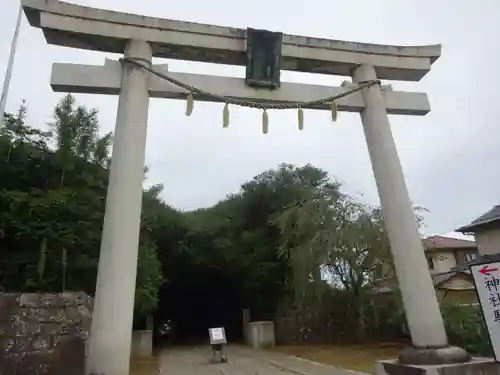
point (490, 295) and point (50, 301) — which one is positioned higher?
point (50, 301)

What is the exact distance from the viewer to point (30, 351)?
5.57 meters

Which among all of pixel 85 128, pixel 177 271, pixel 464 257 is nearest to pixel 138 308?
pixel 85 128

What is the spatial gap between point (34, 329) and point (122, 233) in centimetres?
239

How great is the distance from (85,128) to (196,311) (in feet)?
46.6

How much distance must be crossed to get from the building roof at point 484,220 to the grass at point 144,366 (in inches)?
462

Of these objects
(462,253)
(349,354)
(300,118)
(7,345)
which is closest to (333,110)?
(300,118)

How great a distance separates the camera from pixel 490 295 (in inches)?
172

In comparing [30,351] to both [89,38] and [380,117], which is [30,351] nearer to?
[89,38]

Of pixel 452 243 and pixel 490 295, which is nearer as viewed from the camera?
pixel 490 295

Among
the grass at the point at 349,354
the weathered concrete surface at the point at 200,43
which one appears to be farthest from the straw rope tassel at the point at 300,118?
the grass at the point at 349,354

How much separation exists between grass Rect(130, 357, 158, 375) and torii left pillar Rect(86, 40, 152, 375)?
20.9ft

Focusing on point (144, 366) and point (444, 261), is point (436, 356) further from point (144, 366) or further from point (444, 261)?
point (444, 261)

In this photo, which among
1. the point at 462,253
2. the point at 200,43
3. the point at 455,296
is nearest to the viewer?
the point at 200,43

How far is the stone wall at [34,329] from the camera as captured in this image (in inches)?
216
